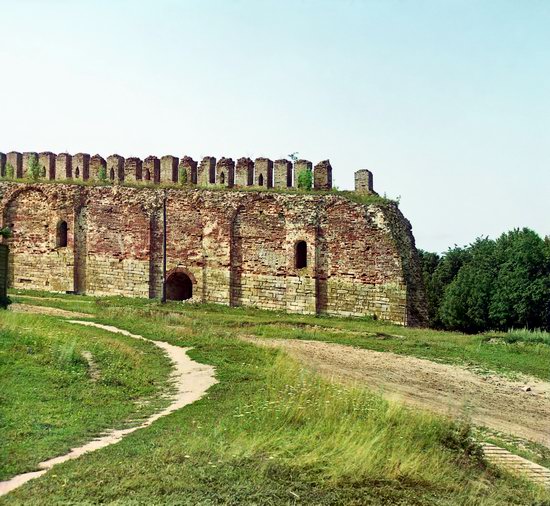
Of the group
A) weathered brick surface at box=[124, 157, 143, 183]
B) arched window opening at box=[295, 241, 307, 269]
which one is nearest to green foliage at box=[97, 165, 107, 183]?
weathered brick surface at box=[124, 157, 143, 183]

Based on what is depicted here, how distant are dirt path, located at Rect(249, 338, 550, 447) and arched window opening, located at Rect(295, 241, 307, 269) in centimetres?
818

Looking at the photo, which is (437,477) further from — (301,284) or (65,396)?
(301,284)

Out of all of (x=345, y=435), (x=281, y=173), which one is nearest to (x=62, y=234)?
(x=281, y=173)

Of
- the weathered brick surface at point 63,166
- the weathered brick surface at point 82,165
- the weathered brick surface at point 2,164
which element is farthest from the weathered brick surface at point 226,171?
the weathered brick surface at point 2,164

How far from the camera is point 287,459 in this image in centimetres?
698

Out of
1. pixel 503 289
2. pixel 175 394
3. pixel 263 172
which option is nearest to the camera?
pixel 175 394

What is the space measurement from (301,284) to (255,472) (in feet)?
59.2

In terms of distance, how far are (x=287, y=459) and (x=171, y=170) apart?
2074 centimetres

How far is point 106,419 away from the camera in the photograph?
28.1 ft

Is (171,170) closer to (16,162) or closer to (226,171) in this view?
(226,171)

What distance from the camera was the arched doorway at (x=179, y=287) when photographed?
26.8 m

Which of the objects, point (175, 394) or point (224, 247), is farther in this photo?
point (224, 247)

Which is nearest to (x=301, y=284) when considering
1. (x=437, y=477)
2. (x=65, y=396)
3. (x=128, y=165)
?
(x=128, y=165)

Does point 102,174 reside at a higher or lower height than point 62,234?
higher
